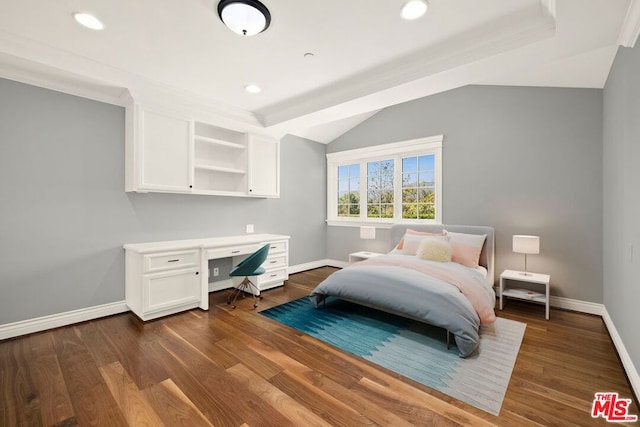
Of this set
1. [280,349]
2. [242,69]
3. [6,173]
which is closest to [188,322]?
[280,349]

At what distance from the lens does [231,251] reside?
3662mm

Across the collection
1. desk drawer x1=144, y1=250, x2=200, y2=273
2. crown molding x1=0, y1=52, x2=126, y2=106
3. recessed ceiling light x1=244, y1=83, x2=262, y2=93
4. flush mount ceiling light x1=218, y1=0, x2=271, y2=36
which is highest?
recessed ceiling light x1=244, y1=83, x2=262, y2=93

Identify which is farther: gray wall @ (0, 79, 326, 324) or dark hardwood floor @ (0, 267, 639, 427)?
gray wall @ (0, 79, 326, 324)

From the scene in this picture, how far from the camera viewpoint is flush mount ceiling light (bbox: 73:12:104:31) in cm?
210

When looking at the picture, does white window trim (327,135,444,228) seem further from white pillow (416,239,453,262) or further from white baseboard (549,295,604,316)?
white baseboard (549,295,604,316)

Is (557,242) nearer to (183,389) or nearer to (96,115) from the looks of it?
(183,389)

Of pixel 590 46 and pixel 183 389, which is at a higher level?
pixel 590 46

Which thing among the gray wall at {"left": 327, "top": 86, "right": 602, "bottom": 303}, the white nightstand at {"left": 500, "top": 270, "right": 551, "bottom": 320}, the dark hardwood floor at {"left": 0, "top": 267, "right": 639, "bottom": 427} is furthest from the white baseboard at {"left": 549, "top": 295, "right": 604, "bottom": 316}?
the dark hardwood floor at {"left": 0, "top": 267, "right": 639, "bottom": 427}

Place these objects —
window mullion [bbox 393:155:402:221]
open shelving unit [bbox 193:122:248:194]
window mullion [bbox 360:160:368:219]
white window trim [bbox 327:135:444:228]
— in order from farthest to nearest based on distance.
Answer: window mullion [bbox 360:160:368:219]
window mullion [bbox 393:155:402:221]
white window trim [bbox 327:135:444:228]
open shelving unit [bbox 193:122:248:194]

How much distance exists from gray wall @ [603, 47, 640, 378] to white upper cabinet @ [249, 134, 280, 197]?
3.92 meters

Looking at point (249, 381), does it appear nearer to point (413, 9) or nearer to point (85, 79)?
point (413, 9)

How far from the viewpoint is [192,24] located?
222 centimetres


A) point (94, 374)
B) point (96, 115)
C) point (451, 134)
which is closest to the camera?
point (94, 374)

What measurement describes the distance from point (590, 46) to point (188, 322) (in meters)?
4.40
